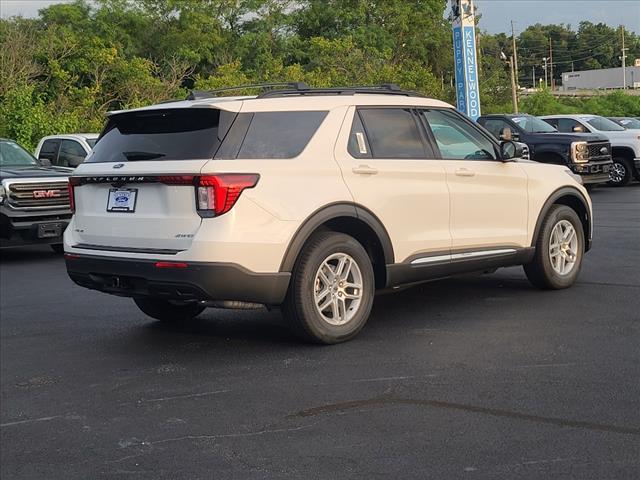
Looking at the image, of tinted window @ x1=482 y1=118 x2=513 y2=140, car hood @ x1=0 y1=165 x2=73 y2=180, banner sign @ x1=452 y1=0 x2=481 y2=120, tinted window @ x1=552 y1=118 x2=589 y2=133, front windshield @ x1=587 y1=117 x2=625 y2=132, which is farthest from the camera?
banner sign @ x1=452 y1=0 x2=481 y2=120

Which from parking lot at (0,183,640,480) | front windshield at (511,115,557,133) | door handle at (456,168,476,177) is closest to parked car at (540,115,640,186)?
front windshield at (511,115,557,133)

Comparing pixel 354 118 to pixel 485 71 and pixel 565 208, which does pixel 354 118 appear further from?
pixel 485 71

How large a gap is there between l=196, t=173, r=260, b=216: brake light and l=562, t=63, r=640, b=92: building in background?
115 meters

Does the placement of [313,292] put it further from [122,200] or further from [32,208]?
[32,208]

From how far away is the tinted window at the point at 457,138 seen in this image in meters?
7.11

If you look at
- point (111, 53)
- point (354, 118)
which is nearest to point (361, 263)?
point (354, 118)

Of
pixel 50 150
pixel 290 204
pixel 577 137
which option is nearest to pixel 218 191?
pixel 290 204

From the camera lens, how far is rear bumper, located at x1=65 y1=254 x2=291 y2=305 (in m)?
5.65

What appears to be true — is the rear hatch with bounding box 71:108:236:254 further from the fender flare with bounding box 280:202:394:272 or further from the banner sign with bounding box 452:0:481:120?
the banner sign with bounding box 452:0:481:120

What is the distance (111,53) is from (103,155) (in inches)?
1085

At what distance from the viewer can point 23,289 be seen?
9914 mm

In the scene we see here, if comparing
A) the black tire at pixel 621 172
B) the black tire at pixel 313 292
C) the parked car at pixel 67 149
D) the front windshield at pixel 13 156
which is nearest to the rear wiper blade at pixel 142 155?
the black tire at pixel 313 292

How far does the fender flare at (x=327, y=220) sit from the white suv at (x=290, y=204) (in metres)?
0.01

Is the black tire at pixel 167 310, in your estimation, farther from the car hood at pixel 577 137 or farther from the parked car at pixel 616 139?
the parked car at pixel 616 139
